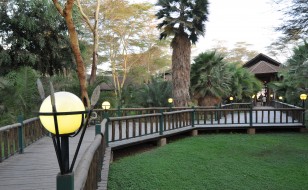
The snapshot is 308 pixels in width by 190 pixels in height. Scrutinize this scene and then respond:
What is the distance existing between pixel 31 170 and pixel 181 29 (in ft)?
33.0

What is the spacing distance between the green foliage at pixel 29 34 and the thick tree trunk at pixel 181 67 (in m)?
5.61

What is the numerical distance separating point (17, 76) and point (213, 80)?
10.3 m

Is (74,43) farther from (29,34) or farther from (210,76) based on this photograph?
(210,76)

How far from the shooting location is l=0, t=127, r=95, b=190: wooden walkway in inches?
162

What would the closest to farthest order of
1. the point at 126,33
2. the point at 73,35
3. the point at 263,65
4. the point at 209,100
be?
the point at 73,35
the point at 209,100
the point at 263,65
the point at 126,33

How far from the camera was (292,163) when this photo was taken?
6.76 metres

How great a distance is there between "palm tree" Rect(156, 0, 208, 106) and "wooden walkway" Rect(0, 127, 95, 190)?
25.2 ft

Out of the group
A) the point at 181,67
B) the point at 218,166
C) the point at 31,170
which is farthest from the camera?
the point at 181,67

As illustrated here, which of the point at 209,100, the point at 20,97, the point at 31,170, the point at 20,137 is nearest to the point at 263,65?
the point at 209,100

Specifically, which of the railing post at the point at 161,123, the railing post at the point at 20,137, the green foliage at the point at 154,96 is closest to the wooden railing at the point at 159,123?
the railing post at the point at 161,123

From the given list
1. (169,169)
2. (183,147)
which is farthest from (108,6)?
(169,169)

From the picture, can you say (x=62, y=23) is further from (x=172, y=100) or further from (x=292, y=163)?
(x=292, y=163)

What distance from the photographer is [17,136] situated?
6312 millimetres

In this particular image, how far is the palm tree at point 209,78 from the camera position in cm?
1631
